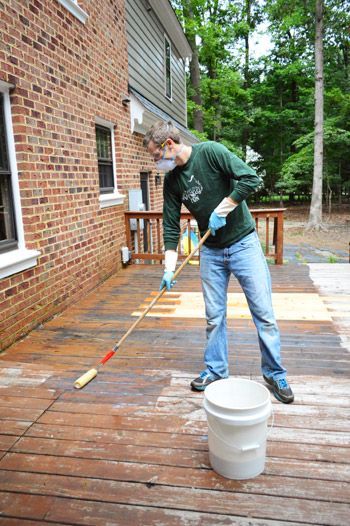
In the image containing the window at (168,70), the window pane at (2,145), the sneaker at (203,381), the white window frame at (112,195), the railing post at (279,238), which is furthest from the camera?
the window at (168,70)

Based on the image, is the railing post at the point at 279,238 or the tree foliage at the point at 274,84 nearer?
the railing post at the point at 279,238

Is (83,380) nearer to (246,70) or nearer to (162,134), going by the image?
(162,134)

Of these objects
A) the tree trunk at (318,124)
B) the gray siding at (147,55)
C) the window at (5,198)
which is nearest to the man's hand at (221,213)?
the window at (5,198)

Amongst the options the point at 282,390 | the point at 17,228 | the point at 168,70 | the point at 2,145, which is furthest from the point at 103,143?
the point at 168,70

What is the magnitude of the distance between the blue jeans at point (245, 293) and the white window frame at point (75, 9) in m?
3.33

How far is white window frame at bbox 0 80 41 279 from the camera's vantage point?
3.24 meters

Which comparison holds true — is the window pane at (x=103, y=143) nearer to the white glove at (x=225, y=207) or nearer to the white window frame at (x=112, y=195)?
the white window frame at (x=112, y=195)

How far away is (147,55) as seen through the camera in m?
8.11

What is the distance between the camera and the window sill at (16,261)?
318 centimetres

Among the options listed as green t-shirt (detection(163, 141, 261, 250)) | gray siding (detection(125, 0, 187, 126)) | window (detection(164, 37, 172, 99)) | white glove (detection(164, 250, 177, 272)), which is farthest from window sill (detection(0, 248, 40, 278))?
window (detection(164, 37, 172, 99))

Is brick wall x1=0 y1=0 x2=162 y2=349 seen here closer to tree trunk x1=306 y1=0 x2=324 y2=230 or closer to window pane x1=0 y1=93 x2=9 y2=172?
window pane x1=0 y1=93 x2=9 y2=172

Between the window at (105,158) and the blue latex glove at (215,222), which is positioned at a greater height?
the window at (105,158)

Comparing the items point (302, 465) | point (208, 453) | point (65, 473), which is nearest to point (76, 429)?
point (65, 473)

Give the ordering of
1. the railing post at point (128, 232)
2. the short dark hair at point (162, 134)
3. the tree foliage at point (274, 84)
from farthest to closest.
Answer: the tree foliage at point (274, 84)
the railing post at point (128, 232)
the short dark hair at point (162, 134)
